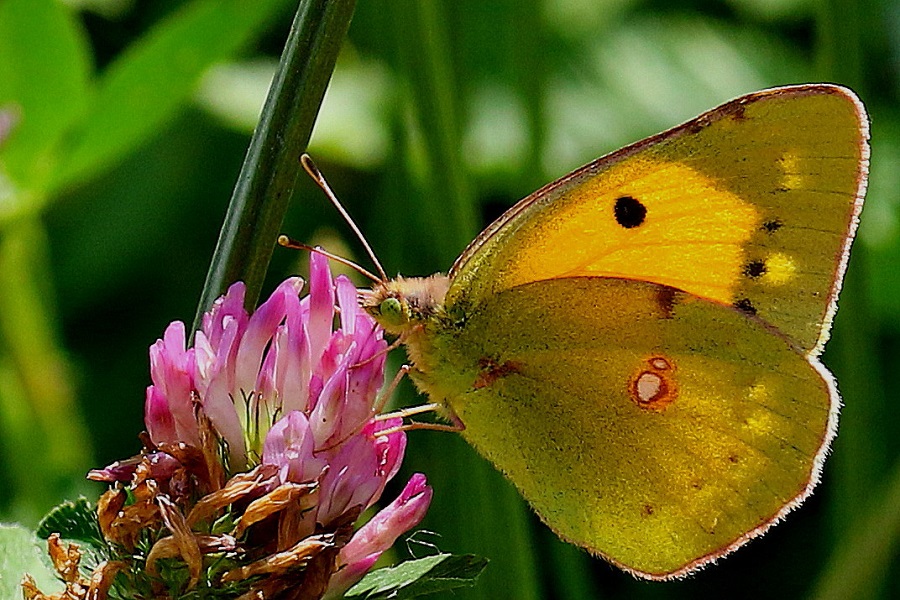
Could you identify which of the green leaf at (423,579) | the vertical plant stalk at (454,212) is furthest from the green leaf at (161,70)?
the green leaf at (423,579)

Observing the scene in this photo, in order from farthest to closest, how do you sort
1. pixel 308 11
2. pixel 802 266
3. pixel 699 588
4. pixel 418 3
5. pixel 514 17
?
pixel 699 588
pixel 514 17
pixel 418 3
pixel 802 266
pixel 308 11

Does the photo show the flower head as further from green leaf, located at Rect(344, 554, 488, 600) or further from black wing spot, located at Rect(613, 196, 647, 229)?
black wing spot, located at Rect(613, 196, 647, 229)

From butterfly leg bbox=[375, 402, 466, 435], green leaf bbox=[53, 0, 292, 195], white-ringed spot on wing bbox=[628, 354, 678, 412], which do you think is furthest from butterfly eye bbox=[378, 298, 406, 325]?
green leaf bbox=[53, 0, 292, 195]

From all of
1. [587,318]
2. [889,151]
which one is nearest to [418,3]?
[587,318]

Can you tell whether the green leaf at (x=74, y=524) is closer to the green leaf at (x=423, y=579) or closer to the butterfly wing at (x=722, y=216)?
the green leaf at (x=423, y=579)

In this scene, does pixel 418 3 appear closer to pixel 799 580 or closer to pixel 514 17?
pixel 514 17

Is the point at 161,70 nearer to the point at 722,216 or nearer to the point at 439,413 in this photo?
the point at 439,413
